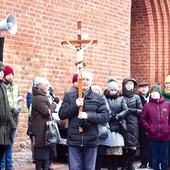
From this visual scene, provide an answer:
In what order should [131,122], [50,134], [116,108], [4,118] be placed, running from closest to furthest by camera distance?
[4,118] < [50,134] < [116,108] < [131,122]

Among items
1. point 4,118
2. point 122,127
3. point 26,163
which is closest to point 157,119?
point 122,127

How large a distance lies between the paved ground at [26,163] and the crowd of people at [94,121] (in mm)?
414

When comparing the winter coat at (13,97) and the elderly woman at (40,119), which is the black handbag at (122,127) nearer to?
the elderly woman at (40,119)

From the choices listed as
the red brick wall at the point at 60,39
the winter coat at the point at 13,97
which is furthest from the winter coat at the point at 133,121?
the red brick wall at the point at 60,39

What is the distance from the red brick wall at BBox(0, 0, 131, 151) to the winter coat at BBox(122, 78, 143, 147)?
88.5 inches

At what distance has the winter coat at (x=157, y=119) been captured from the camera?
9.59 metres

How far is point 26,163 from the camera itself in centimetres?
1009

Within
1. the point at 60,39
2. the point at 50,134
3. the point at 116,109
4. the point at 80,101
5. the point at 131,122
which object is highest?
the point at 60,39

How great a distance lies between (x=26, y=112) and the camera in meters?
11.2

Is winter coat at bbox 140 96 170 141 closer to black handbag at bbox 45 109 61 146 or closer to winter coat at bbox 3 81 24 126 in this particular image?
black handbag at bbox 45 109 61 146

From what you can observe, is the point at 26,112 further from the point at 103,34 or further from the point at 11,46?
the point at 103,34

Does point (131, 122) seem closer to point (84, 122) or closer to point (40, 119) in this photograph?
point (40, 119)

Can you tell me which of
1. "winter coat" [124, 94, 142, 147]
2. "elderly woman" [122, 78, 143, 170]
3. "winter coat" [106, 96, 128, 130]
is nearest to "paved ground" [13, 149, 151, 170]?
"elderly woman" [122, 78, 143, 170]

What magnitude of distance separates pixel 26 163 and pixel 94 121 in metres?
3.19
